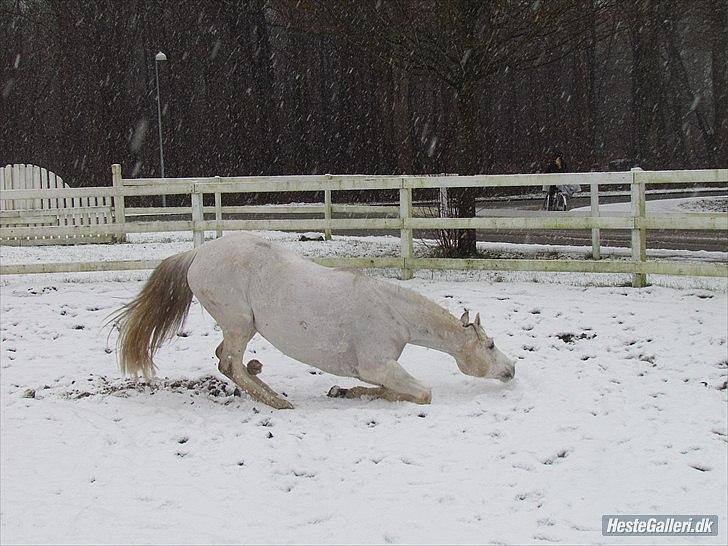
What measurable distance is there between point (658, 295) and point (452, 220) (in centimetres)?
230

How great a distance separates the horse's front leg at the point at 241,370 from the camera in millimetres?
5953

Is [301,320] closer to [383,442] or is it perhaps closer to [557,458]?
[383,442]

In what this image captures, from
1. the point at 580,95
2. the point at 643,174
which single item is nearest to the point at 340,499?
the point at 643,174

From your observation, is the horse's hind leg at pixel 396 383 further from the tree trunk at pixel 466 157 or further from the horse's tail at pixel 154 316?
the tree trunk at pixel 466 157

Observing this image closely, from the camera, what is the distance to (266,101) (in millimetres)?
32094

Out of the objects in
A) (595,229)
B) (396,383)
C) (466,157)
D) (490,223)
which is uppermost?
(466,157)

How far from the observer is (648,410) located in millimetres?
5711

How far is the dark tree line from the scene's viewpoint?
99.5 ft

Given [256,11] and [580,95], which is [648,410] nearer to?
[580,95]

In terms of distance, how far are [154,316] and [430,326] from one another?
1.94m

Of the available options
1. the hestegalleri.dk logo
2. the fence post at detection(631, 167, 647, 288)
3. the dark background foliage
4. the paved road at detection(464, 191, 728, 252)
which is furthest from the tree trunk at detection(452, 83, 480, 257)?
the dark background foliage

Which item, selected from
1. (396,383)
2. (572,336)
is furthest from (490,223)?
(396,383)

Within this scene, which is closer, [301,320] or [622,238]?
[301,320]

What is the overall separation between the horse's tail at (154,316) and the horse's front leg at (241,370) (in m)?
0.41
